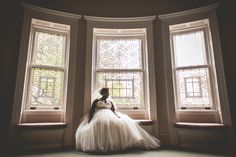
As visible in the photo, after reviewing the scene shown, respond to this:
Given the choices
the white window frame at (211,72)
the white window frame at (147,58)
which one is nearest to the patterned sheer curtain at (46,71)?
the white window frame at (147,58)

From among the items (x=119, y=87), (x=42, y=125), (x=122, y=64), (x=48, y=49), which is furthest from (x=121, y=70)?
(x=42, y=125)

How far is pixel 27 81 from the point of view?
332 cm

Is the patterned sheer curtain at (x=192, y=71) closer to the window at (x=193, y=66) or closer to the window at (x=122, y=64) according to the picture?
the window at (x=193, y=66)

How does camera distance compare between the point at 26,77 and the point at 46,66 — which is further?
the point at 46,66

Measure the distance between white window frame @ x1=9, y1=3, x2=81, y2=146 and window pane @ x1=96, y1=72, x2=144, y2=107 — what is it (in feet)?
2.08

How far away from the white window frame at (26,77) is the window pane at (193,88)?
2.20 metres

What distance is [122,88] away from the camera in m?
3.77

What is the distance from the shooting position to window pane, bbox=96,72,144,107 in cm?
372

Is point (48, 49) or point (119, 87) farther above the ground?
point (48, 49)

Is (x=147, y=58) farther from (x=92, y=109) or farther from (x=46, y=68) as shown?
(x=46, y=68)

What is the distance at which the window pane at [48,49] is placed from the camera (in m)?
3.50

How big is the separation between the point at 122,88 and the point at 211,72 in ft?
5.92

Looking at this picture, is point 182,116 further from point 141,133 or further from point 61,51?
point 61,51

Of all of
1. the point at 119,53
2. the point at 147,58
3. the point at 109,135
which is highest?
the point at 119,53
